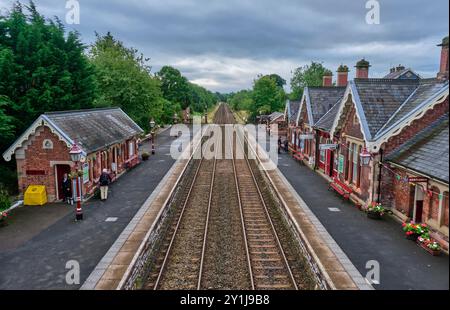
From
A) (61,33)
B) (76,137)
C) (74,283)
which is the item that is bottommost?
(74,283)

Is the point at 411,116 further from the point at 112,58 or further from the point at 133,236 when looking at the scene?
the point at 112,58

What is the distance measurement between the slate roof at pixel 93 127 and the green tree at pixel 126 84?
9.11 m

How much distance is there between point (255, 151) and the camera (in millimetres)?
37688

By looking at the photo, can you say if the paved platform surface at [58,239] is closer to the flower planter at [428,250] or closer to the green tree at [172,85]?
the flower planter at [428,250]

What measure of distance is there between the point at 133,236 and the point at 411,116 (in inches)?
501

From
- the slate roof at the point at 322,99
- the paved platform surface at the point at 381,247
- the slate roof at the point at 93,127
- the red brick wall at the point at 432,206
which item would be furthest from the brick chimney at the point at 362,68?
the slate roof at the point at 93,127

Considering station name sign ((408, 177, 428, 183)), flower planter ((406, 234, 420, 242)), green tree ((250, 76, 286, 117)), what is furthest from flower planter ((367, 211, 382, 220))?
green tree ((250, 76, 286, 117))

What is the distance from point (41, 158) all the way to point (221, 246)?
10651 mm

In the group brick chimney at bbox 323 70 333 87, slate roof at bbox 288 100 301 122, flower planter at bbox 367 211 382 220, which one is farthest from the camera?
slate roof at bbox 288 100 301 122

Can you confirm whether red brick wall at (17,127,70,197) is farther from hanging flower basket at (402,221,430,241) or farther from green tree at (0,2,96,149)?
hanging flower basket at (402,221,430,241)

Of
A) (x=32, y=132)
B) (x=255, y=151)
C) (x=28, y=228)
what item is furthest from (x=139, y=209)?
(x=255, y=151)

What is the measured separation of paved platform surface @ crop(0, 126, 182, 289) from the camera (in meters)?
10.9

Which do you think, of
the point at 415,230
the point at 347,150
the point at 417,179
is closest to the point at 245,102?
the point at 347,150

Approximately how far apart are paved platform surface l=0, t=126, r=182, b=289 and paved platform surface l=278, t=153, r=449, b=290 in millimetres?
8726
